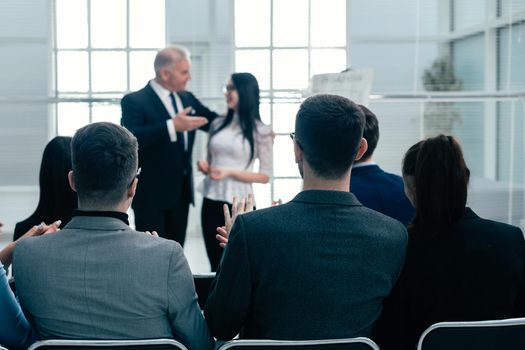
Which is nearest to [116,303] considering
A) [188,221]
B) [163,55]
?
[163,55]

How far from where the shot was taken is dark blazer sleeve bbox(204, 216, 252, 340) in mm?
2047

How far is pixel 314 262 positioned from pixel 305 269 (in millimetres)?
28

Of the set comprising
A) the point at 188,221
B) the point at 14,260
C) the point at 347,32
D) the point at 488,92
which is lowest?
the point at 188,221

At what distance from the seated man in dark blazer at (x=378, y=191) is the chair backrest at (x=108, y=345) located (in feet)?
4.42

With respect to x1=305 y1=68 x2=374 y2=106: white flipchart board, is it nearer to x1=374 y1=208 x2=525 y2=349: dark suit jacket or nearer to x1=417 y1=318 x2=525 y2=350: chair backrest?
x1=374 y1=208 x2=525 y2=349: dark suit jacket

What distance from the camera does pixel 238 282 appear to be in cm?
206

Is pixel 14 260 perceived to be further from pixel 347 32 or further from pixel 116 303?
pixel 347 32

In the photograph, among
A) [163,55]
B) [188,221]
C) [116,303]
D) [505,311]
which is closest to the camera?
Result: [116,303]

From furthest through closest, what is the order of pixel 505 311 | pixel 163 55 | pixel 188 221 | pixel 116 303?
pixel 188 221
pixel 163 55
pixel 505 311
pixel 116 303

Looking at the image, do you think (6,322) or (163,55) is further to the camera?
(163,55)

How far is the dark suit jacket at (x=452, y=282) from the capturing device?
7.49ft

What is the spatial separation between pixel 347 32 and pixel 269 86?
66 centimetres

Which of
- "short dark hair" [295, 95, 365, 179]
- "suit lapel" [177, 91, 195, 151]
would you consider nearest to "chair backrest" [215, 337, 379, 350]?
"short dark hair" [295, 95, 365, 179]

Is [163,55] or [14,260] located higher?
[163,55]
